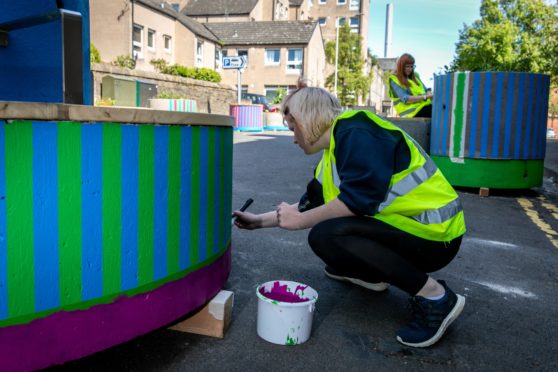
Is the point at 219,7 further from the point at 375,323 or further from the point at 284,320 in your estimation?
the point at 284,320

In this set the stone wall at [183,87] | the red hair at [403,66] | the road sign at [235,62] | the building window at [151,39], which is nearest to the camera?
the red hair at [403,66]

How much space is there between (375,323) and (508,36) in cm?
3777

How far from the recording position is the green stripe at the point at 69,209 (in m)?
1.67

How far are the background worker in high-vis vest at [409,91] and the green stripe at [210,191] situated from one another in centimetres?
576

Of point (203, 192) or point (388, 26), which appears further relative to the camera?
point (388, 26)

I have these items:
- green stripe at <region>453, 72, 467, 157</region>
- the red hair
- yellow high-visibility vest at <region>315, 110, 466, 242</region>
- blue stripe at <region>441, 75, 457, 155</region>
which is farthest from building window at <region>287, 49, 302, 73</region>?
yellow high-visibility vest at <region>315, 110, 466, 242</region>

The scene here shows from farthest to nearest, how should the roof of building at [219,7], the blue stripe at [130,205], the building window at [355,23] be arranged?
the building window at [355,23], the roof of building at [219,7], the blue stripe at [130,205]

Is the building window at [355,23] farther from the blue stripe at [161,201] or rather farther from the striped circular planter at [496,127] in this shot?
the blue stripe at [161,201]

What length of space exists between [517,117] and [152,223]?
19.4 feet

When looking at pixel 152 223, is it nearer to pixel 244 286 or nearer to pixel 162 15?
pixel 244 286

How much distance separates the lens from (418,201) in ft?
7.72

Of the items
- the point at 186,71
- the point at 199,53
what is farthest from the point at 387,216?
the point at 199,53

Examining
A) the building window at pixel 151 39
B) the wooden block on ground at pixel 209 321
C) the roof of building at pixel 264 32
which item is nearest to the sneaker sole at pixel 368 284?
the wooden block on ground at pixel 209 321

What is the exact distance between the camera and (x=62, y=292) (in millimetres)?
1753
